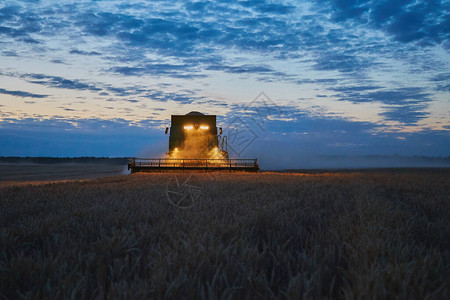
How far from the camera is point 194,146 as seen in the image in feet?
85.0

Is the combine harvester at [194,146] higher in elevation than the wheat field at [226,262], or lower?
higher

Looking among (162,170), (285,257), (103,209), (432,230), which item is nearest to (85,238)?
(103,209)

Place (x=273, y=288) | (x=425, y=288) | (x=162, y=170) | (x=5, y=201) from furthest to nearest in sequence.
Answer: (x=162, y=170) → (x=5, y=201) → (x=273, y=288) → (x=425, y=288)

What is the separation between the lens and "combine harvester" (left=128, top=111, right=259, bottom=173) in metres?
24.5

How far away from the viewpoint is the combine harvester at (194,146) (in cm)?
2445

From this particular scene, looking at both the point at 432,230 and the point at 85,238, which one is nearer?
the point at 85,238

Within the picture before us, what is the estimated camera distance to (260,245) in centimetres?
336

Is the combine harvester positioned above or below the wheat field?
above

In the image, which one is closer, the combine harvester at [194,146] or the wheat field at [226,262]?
the wheat field at [226,262]

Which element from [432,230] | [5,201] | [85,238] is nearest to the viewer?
[85,238]

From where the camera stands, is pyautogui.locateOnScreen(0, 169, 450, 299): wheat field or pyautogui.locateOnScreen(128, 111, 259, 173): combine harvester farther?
pyautogui.locateOnScreen(128, 111, 259, 173): combine harvester

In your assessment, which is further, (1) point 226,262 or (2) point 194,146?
(2) point 194,146

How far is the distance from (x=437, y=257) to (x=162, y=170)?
70.1 feet

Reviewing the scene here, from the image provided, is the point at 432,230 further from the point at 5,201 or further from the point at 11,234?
the point at 5,201
